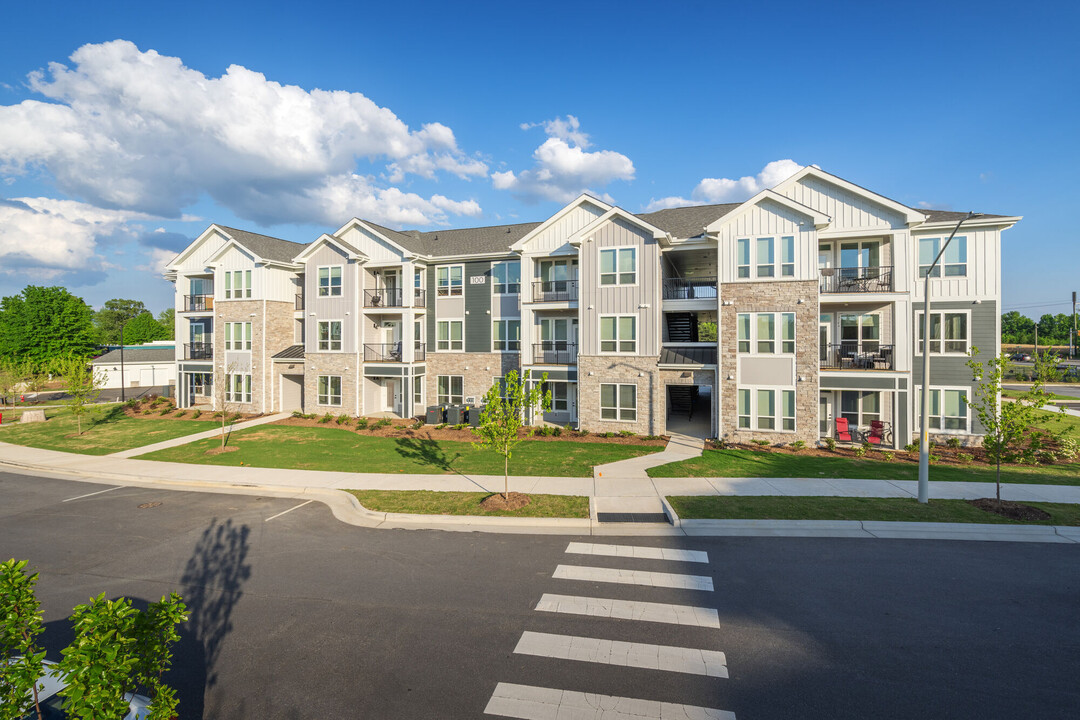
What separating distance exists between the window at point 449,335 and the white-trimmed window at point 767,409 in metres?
15.9

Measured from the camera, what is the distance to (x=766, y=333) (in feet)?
69.2

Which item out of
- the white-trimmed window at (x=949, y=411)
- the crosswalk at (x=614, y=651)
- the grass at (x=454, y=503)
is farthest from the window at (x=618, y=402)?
the crosswalk at (x=614, y=651)

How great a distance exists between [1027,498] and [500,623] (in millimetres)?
15022

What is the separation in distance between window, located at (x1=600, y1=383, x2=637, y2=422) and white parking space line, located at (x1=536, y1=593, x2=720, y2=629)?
15.6 m

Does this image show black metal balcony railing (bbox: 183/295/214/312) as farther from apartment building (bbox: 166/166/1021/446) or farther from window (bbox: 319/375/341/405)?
window (bbox: 319/375/341/405)

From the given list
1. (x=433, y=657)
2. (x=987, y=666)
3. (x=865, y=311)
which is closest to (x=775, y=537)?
(x=987, y=666)

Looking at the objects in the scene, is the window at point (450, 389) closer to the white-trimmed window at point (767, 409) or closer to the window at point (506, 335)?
the window at point (506, 335)

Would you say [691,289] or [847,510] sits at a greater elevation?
[691,289]

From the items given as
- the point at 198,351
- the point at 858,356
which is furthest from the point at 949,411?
the point at 198,351

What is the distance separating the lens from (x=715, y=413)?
22.4 m

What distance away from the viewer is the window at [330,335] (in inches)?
1158

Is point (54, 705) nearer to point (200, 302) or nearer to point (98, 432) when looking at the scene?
point (98, 432)

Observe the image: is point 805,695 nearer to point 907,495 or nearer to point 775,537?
point 775,537

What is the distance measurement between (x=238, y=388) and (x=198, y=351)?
551 cm
